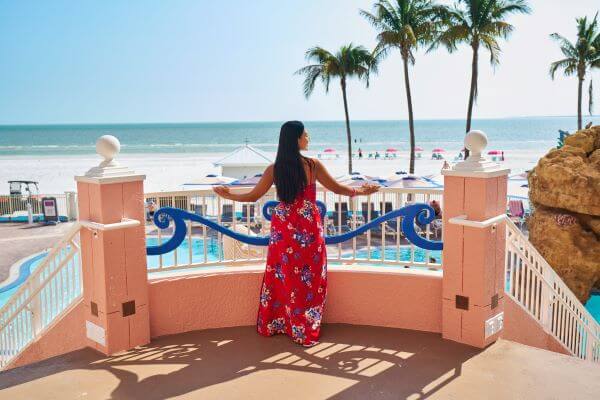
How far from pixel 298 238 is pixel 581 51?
2643cm

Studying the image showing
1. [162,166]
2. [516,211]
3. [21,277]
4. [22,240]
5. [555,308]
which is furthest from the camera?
[162,166]

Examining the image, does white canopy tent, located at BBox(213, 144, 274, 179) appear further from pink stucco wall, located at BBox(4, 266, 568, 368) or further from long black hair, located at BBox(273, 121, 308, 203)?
long black hair, located at BBox(273, 121, 308, 203)

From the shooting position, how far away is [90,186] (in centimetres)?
371

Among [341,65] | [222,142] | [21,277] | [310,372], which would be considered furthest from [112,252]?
[222,142]

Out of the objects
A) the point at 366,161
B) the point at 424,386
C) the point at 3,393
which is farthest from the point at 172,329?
the point at 366,161

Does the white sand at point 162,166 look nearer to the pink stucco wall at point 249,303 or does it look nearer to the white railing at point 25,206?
the white railing at point 25,206

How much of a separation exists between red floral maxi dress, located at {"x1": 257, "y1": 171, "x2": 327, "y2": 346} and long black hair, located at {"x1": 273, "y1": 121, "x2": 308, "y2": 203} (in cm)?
8

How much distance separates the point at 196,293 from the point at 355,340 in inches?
48.7

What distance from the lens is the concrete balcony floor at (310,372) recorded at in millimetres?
3215

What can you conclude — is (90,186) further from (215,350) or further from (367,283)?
(367,283)

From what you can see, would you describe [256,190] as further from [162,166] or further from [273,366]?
[162,166]

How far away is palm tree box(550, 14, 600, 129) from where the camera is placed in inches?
1003

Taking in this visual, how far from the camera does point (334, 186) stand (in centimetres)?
399

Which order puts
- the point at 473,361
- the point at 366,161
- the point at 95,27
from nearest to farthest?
the point at 473,361 → the point at 366,161 → the point at 95,27
